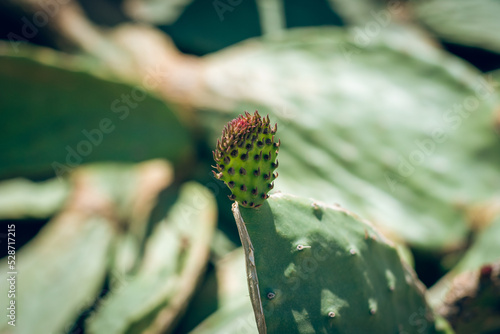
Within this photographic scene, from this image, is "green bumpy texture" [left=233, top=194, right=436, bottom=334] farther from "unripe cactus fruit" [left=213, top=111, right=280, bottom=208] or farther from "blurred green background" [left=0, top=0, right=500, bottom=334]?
"blurred green background" [left=0, top=0, right=500, bottom=334]

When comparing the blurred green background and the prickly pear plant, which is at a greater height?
the prickly pear plant

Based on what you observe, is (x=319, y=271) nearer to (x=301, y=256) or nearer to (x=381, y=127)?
(x=301, y=256)

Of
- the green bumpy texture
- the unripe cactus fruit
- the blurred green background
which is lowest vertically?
the blurred green background

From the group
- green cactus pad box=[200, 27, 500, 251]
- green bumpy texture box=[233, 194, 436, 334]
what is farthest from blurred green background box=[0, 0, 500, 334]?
green bumpy texture box=[233, 194, 436, 334]

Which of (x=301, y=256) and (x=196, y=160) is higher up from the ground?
(x=301, y=256)

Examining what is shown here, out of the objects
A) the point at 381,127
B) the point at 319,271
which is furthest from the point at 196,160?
the point at 319,271

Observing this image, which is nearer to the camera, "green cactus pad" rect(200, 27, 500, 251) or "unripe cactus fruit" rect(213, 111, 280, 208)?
"unripe cactus fruit" rect(213, 111, 280, 208)

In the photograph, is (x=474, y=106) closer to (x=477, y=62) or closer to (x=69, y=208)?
(x=477, y=62)
